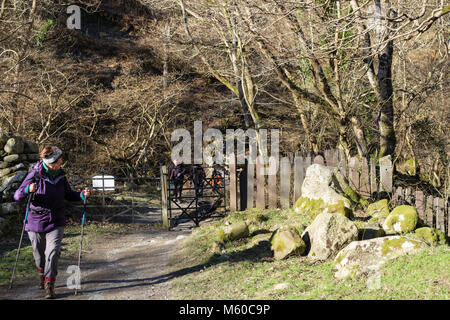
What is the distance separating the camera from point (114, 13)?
89.0 feet

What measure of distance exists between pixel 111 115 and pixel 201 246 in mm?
13804

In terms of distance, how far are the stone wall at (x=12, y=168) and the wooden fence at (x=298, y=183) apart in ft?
17.2

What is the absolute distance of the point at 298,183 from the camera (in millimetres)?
9938

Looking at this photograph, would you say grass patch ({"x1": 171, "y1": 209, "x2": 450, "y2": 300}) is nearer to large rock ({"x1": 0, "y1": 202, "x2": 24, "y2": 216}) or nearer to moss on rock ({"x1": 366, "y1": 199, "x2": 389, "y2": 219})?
moss on rock ({"x1": 366, "y1": 199, "x2": 389, "y2": 219})

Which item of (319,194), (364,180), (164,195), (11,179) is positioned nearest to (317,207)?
(319,194)

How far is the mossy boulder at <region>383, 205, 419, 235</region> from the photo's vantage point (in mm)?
6504

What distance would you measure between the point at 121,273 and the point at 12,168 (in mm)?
5294

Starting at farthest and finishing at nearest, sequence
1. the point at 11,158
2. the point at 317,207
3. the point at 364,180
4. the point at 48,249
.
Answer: the point at 11,158 < the point at 364,180 < the point at 317,207 < the point at 48,249

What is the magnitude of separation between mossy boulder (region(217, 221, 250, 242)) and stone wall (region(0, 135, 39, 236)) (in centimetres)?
502

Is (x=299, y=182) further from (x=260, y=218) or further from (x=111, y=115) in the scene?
(x=111, y=115)

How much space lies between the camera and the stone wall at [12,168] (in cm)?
966

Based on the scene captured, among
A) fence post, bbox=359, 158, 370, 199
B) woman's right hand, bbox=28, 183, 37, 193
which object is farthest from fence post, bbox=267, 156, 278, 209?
woman's right hand, bbox=28, 183, 37, 193

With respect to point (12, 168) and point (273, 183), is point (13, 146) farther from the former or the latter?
point (273, 183)

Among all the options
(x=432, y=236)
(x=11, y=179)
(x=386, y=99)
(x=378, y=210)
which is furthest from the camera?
(x=11, y=179)
